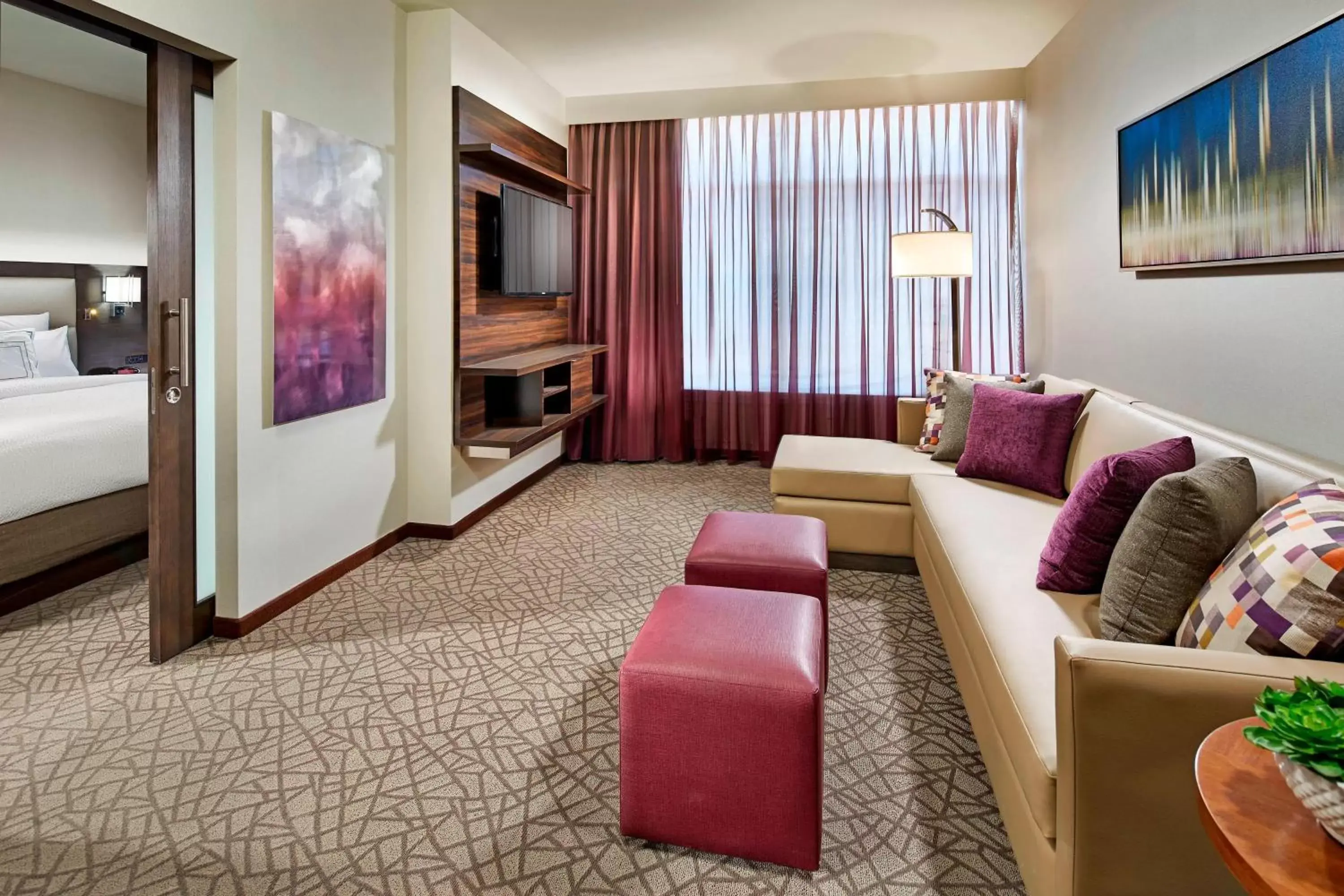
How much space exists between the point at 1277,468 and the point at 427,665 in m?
2.46

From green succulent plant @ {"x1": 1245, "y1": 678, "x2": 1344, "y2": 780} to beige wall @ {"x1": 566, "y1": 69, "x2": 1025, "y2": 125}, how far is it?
16.6ft

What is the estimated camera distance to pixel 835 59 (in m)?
4.78

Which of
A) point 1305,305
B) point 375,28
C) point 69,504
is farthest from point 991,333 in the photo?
point 69,504

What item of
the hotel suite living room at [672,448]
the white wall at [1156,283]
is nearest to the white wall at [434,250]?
the hotel suite living room at [672,448]

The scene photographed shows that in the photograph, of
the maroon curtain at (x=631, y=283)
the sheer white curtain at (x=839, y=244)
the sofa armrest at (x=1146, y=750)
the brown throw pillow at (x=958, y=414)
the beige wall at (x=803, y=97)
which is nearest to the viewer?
the sofa armrest at (x=1146, y=750)

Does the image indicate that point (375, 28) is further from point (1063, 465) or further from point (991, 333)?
point (991, 333)

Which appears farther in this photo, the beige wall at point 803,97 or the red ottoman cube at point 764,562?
the beige wall at point 803,97

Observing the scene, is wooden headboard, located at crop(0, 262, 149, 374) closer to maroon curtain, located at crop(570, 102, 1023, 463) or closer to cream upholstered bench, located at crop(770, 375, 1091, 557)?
maroon curtain, located at crop(570, 102, 1023, 463)

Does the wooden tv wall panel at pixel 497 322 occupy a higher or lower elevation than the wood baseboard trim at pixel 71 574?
higher

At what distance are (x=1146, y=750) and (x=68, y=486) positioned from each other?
3.78 m

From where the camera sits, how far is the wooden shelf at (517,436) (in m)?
3.98

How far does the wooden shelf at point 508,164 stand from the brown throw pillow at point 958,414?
255cm

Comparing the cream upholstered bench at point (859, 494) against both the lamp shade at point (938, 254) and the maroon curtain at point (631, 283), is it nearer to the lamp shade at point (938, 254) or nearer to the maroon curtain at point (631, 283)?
the lamp shade at point (938, 254)

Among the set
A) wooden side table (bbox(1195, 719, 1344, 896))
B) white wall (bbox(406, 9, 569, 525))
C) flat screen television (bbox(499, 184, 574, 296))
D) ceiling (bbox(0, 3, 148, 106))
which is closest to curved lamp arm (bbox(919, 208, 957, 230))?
flat screen television (bbox(499, 184, 574, 296))
